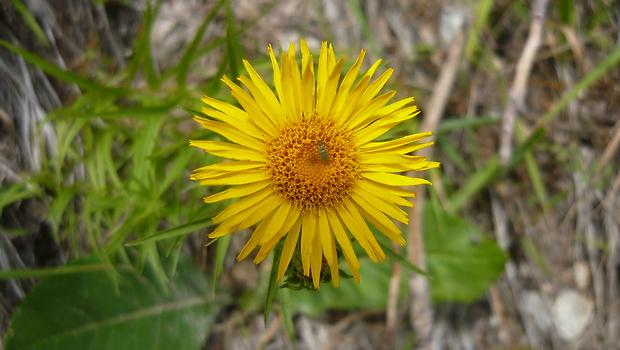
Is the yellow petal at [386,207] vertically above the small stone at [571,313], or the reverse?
the yellow petal at [386,207]

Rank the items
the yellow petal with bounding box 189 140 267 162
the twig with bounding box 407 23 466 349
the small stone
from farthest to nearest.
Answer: the small stone
the twig with bounding box 407 23 466 349
the yellow petal with bounding box 189 140 267 162

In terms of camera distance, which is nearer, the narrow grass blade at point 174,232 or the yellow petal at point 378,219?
the narrow grass blade at point 174,232

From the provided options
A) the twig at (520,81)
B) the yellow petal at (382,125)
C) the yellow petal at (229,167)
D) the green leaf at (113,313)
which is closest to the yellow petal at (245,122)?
the yellow petal at (229,167)

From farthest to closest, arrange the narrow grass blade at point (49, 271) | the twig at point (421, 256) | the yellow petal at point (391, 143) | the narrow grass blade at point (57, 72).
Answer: the twig at point (421, 256) < the narrow grass blade at point (49, 271) < the narrow grass blade at point (57, 72) < the yellow petal at point (391, 143)

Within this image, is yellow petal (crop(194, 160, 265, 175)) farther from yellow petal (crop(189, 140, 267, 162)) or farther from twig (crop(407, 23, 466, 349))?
twig (crop(407, 23, 466, 349))

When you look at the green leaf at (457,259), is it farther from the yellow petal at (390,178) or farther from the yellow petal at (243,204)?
the yellow petal at (243,204)

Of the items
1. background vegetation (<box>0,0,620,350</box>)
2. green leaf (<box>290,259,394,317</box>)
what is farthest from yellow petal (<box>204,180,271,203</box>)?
green leaf (<box>290,259,394,317</box>)

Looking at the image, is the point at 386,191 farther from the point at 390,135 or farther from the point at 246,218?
the point at 246,218
